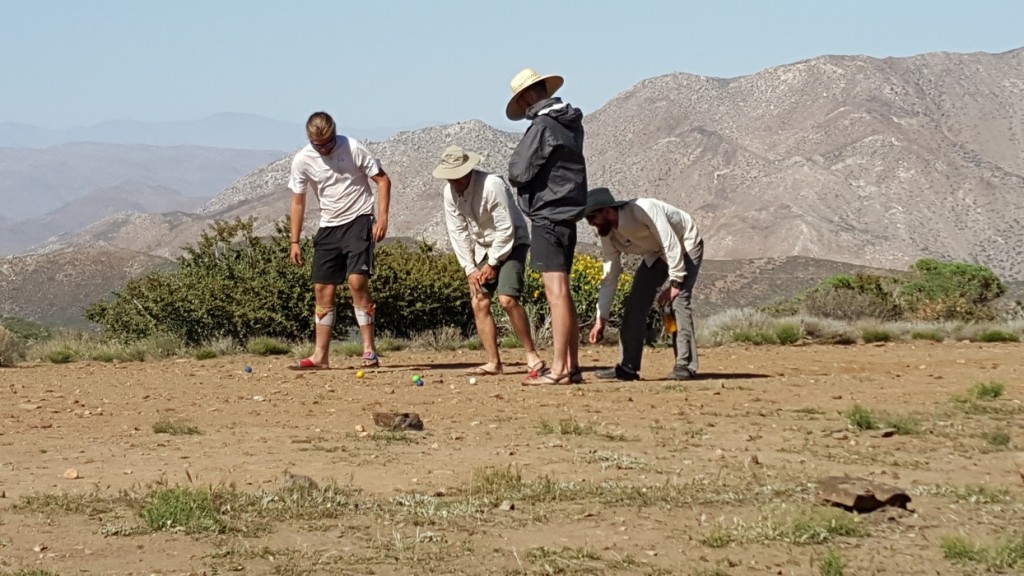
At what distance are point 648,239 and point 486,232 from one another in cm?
117

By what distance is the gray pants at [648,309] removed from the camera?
11234mm

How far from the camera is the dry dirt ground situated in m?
5.76

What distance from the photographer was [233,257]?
1808 centimetres

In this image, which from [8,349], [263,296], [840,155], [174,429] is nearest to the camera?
[174,429]

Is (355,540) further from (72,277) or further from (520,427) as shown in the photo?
(72,277)

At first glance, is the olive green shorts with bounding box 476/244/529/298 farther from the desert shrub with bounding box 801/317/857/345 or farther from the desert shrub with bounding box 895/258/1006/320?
the desert shrub with bounding box 895/258/1006/320

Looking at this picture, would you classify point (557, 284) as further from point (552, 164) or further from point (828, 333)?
point (828, 333)

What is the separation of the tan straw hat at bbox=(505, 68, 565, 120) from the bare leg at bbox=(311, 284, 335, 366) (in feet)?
7.45

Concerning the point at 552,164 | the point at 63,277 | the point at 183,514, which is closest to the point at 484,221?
the point at 552,164

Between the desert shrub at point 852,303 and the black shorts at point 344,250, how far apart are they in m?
10.3

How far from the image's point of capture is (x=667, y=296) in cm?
1121

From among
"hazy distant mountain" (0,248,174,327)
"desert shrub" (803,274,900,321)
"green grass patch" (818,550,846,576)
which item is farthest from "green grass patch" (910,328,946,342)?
"hazy distant mountain" (0,248,174,327)

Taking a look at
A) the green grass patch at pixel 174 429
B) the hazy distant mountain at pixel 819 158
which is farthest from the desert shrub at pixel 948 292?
the hazy distant mountain at pixel 819 158

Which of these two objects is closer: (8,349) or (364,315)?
(364,315)
